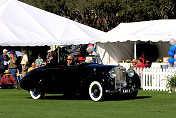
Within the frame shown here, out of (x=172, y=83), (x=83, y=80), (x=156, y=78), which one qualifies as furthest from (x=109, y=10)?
(x=83, y=80)

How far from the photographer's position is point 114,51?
29.5 m

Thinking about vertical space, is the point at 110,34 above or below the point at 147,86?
above

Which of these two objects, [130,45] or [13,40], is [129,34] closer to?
[130,45]

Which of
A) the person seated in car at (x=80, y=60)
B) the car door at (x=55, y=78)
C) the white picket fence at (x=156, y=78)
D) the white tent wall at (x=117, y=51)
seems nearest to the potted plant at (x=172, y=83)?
the white picket fence at (x=156, y=78)

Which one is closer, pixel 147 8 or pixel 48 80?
pixel 48 80

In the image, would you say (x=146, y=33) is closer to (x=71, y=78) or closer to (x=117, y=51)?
(x=117, y=51)

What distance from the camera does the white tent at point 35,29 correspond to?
23584 mm

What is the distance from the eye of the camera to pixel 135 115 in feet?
34.6

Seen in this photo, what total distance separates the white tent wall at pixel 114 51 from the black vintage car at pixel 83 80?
42.6 ft

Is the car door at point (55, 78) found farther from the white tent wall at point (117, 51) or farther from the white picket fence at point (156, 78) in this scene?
the white tent wall at point (117, 51)

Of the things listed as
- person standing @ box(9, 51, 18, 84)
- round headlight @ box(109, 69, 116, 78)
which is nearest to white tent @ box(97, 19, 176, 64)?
person standing @ box(9, 51, 18, 84)

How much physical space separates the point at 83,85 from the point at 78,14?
4333 cm

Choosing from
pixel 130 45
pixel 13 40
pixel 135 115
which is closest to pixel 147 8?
pixel 130 45

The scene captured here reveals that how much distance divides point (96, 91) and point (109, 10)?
39.1 metres
